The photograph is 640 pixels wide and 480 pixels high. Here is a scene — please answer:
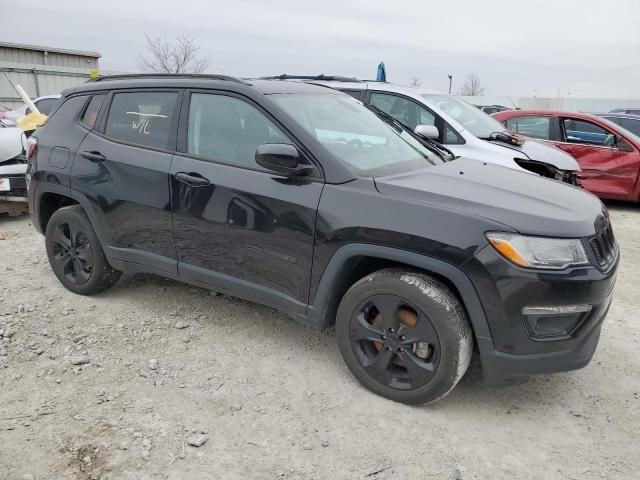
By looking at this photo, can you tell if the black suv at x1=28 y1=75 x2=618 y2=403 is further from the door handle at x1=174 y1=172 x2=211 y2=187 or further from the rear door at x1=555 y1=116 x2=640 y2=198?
the rear door at x1=555 y1=116 x2=640 y2=198

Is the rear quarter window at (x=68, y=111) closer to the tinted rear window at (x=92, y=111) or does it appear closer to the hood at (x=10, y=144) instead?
the tinted rear window at (x=92, y=111)

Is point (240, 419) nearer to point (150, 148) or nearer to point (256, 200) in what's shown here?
point (256, 200)

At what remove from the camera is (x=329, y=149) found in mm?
3037

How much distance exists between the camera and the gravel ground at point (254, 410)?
2.46 meters

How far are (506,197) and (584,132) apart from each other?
6.41 metres

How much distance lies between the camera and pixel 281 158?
2883mm

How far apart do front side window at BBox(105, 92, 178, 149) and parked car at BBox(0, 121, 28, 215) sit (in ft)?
11.1

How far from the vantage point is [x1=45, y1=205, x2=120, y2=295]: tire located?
402cm

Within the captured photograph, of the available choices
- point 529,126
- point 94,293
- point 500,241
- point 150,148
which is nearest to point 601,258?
point 500,241

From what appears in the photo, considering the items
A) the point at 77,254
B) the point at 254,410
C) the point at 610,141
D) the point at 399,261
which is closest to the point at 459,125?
the point at 610,141

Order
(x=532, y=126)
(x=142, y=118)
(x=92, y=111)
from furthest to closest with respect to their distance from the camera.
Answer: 1. (x=532, y=126)
2. (x=92, y=111)
3. (x=142, y=118)

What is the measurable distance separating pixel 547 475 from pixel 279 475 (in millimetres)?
1240

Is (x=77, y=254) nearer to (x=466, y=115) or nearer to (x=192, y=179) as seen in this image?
(x=192, y=179)

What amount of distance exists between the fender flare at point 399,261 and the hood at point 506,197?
294mm
